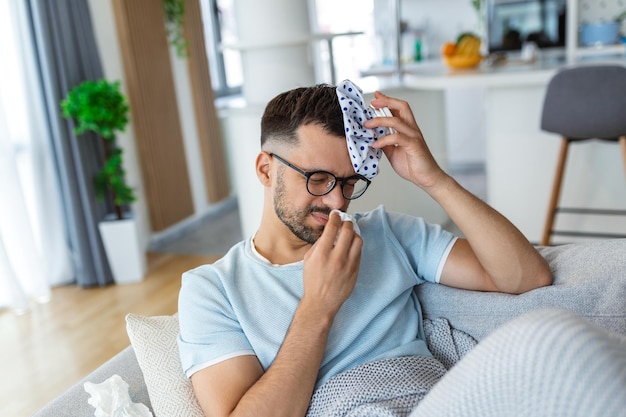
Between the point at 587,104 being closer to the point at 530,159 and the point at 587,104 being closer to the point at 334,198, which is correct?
the point at 530,159

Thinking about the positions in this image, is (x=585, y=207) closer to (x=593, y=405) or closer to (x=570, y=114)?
(x=570, y=114)

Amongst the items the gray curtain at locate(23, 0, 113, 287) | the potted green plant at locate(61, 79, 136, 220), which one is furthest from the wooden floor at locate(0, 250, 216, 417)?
the potted green plant at locate(61, 79, 136, 220)

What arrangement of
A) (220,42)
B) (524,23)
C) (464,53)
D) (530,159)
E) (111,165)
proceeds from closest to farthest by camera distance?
(530,159) < (111,165) < (464,53) < (524,23) < (220,42)

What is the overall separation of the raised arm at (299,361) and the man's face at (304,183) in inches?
4.1

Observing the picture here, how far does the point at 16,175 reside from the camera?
133 inches

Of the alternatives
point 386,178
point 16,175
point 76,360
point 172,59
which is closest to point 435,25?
point 172,59

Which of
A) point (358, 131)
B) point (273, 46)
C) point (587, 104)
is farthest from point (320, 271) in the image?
point (587, 104)

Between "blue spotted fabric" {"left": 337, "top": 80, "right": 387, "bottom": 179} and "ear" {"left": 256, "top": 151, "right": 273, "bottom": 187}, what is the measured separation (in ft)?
0.67

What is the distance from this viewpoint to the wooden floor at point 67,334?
2641mm

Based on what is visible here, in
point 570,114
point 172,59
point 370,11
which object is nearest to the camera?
point 570,114

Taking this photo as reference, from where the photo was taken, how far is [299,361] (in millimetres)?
1147

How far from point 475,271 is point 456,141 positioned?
4593 mm

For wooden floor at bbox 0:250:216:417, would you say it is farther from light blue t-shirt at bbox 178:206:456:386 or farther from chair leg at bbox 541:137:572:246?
chair leg at bbox 541:137:572:246

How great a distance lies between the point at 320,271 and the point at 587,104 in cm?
202
